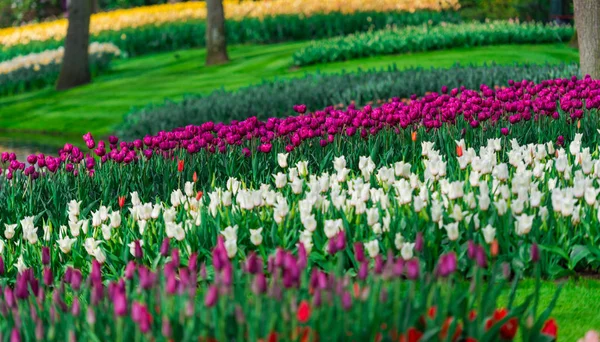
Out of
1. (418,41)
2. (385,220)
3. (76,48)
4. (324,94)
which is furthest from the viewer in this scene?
(76,48)

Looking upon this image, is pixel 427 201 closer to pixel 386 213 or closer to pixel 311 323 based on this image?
pixel 386 213

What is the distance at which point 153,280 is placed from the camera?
12.6 ft

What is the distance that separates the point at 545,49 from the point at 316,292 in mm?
18167

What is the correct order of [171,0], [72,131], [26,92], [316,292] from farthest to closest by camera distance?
[171,0] < [26,92] < [72,131] < [316,292]

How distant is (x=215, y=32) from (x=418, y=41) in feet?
16.8

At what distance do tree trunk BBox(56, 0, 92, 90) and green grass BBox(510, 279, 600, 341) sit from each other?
1947 cm

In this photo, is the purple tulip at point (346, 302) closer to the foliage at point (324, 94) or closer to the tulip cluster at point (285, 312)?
the tulip cluster at point (285, 312)

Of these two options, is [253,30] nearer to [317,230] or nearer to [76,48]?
[76,48]

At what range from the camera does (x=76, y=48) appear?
77.8ft

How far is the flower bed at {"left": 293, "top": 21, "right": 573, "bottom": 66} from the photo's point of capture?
21.0 meters

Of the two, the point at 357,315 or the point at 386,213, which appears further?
the point at 386,213

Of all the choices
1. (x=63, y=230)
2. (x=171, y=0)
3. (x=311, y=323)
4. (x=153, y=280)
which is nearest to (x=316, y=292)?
(x=311, y=323)

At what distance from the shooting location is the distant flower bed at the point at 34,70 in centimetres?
2638

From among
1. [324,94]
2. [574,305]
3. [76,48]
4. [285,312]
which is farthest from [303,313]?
[76,48]
